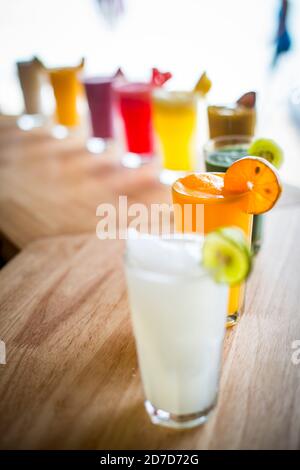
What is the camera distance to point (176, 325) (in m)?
0.58

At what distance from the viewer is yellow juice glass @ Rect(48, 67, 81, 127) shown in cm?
188

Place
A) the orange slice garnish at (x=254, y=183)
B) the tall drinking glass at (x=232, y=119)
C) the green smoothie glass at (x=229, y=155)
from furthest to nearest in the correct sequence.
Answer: the tall drinking glass at (x=232, y=119) → the green smoothie glass at (x=229, y=155) → the orange slice garnish at (x=254, y=183)

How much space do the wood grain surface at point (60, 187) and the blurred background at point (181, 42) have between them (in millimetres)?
335

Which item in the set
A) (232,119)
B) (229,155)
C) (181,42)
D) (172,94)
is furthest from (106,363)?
(181,42)

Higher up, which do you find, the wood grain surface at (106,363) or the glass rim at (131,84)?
the glass rim at (131,84)

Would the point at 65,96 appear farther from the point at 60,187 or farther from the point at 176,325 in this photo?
the point at 176,325

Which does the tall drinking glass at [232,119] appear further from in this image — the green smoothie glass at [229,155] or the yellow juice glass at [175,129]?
the yellow juice glass at [175,129]

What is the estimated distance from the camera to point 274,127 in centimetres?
185

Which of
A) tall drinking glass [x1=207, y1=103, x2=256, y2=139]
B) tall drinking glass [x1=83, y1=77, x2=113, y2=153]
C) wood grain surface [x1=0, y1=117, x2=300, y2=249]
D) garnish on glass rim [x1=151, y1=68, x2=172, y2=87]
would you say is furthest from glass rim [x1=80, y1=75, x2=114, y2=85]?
tall drinking glass [x1=207, y1=103, x2=256, y2=139]

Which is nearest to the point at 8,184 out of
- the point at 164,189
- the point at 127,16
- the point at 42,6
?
the point at 164,189

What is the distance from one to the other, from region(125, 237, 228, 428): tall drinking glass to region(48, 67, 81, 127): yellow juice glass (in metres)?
1.47

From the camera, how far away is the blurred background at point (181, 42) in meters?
1.93

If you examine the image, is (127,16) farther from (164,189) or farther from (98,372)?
(98,372)

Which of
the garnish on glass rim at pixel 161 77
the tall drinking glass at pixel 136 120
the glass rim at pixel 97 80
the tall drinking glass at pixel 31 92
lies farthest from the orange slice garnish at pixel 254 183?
the tall drinking glass at pixel 31 92
